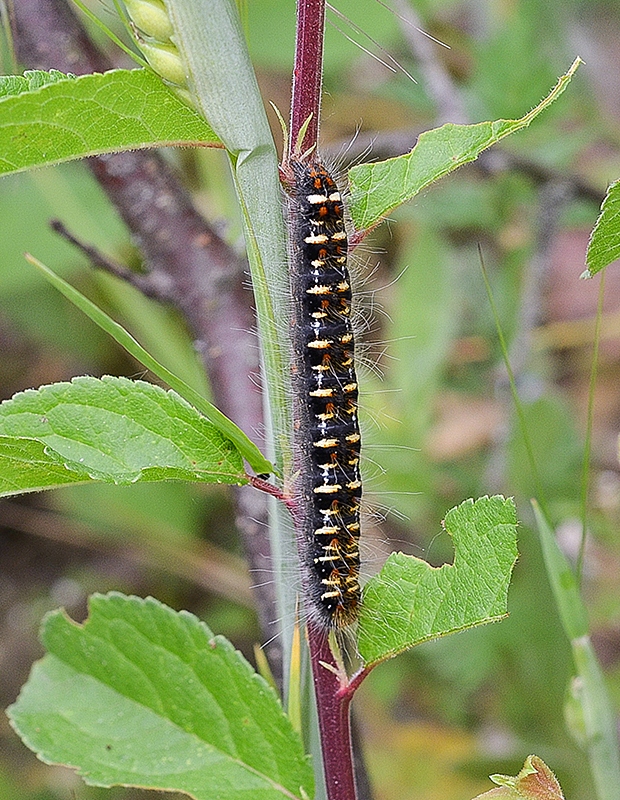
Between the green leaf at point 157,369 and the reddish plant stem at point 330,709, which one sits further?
the reddish plant stem at point 330,709

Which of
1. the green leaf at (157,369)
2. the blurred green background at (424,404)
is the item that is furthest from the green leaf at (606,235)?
the blurred green background at (424,404)

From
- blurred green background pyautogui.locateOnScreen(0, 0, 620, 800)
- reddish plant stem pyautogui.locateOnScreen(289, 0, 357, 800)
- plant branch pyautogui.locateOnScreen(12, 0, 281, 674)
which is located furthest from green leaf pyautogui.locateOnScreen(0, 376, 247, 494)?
blurred green background pyautogui.locateOnScreen(0, 0, 620, 800)

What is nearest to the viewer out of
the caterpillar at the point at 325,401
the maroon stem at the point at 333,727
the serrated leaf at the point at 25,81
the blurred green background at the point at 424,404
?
the serrated leaf at the point at 25,81

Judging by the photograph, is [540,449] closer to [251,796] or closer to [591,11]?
[251,796]

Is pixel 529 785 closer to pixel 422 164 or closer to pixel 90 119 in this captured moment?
pixel 422 164

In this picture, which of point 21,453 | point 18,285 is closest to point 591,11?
point 18,285

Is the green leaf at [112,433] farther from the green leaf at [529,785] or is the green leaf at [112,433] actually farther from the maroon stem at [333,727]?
the green leaf at [529,785]

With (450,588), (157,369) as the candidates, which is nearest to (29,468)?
(157,369)
